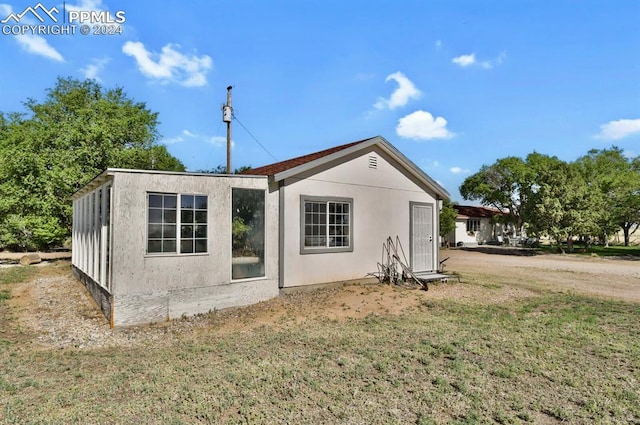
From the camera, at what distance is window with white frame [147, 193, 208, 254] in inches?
285

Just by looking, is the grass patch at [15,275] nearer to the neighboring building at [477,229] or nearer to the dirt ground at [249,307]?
the dirt ground at [249,307]

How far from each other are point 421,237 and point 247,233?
20.2ft

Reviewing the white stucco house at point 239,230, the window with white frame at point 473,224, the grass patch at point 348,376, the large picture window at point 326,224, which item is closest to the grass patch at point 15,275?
the white stucco house at point 239,230

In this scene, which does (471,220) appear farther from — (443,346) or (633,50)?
(443,346)

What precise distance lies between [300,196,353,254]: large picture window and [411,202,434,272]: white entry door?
2652 millimetres

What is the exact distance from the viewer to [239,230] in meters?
8.25

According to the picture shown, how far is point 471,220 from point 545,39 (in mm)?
28082

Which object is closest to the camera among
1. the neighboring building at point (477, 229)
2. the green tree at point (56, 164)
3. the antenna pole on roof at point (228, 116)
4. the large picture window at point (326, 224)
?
the large picture window at point (326, 224)

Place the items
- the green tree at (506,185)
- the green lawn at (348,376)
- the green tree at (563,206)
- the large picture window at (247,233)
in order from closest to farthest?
the green lawn at (348,376) → the large picture window at (247,233) → the green tree at (563,206) → the green tree at (506,185)

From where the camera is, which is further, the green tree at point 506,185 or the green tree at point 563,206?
the green tree at point 506,185

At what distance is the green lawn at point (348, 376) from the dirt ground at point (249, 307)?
48cm

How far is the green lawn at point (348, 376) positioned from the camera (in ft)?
11.9

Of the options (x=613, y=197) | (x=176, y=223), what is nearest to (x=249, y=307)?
(x=176, y=223)

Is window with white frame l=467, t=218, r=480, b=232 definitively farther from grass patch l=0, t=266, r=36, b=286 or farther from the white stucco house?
grass patch l=0, t=266, r=36, b=286
